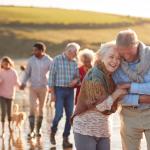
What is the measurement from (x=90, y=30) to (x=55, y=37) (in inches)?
422

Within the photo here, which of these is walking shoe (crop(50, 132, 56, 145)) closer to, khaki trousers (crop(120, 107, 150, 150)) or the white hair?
khaki trousers (crop(120, 107, 150, 150))

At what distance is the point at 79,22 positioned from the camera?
8681 centimetres

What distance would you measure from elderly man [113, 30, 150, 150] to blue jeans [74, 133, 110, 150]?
12.1 inches

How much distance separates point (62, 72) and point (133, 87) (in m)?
5.87

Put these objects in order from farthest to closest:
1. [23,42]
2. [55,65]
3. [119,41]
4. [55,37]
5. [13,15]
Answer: [13,15], [55,37], [23,42], [55,65], [119,41]

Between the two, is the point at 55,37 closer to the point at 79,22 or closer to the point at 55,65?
the point at 79,22

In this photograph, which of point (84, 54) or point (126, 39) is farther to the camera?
point (84, 54)

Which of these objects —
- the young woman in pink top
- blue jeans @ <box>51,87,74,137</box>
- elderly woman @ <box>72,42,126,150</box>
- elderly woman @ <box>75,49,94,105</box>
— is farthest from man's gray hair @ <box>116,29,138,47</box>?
the young woman in pink top

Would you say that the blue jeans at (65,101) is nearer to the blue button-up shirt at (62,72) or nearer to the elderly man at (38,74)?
the blue button-up shirt at (62,72)

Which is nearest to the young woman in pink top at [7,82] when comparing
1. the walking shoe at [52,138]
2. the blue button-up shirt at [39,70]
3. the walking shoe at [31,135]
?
the blue button-up shirt at [39,70]

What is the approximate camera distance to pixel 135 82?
26.4ft

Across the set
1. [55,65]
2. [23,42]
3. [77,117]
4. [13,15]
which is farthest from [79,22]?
[77,117]

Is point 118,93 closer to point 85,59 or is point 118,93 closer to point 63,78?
point 85,59

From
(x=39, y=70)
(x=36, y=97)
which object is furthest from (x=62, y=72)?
(x=36, y=97)
